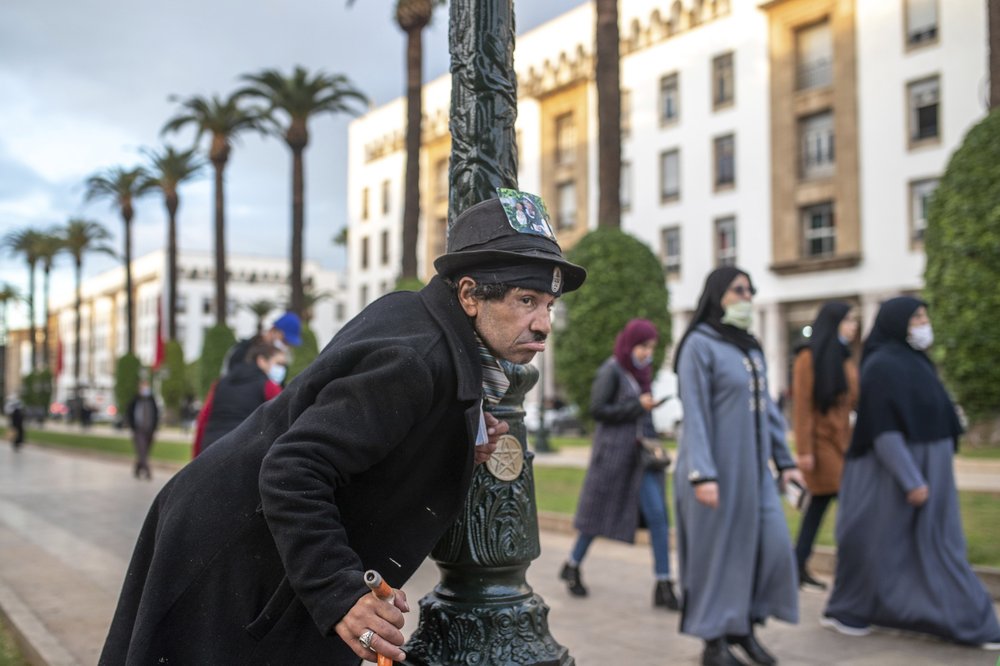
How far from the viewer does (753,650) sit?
4988mm

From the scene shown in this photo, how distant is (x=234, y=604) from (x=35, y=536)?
8.88 m

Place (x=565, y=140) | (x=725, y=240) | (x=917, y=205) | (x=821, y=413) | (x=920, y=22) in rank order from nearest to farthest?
(x=821, y=413), (x=920, y=22), (x=917, y=205), (x=725, y=240), (x=565, y=140)

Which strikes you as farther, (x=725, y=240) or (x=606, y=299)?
(x=725, y=240)

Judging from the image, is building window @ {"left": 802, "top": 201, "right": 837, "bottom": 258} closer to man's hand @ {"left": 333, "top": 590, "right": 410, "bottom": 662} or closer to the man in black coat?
the man in black coat

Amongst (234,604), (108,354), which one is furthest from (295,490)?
(108,354)

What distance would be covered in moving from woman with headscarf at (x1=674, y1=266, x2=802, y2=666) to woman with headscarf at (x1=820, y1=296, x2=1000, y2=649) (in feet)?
2.63

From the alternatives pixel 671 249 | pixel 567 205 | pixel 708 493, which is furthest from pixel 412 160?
pixel 567 205

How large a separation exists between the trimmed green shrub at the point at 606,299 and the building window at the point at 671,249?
20556 mm

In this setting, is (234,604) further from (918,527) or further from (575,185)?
(575,185)

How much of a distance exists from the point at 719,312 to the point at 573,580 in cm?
261

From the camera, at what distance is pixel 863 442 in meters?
5.95

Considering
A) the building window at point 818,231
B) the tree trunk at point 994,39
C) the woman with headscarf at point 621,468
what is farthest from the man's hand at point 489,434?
the building window at point 818,231

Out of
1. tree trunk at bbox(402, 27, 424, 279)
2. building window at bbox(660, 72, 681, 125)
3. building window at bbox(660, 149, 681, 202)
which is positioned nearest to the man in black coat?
tree trunk at bbox(402, 27, 424, 279)

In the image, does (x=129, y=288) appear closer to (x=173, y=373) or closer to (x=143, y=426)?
(x=173, y=373)
